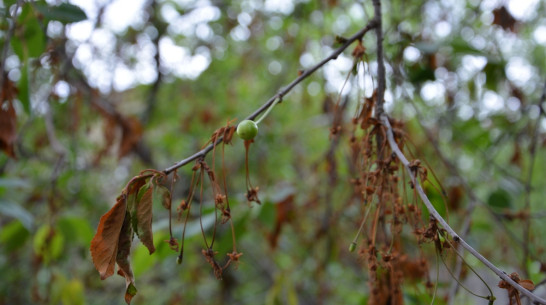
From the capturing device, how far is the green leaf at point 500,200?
5.47 feet

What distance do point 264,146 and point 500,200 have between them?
1.38 meters

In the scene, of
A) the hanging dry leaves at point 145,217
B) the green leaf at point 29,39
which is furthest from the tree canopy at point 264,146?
the hanging dry leaves at point 145,217

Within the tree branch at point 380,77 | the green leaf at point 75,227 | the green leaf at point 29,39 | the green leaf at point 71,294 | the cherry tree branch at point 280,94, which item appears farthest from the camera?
the green leaf at point 71,294

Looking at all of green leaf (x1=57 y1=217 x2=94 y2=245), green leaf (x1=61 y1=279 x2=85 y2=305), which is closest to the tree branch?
green leaf (x1=57 y1=217 x2=94 y2=245)

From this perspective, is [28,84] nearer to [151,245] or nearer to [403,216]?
[151,245]

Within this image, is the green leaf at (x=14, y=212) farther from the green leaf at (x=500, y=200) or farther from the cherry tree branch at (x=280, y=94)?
the green leaf at (x=500, y=200)

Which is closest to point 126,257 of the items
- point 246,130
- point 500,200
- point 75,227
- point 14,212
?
point 246,130

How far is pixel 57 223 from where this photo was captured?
1.66 meters

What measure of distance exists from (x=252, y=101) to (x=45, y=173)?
1653 millimetres

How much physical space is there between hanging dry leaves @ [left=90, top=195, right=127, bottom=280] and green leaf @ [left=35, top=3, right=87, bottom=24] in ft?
1.97

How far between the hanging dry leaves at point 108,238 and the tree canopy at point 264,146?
18.7 inches

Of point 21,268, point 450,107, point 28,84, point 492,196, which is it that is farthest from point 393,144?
point 21,268

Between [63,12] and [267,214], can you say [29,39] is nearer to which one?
[63,12]

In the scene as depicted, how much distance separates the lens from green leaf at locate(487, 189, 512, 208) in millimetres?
1667
